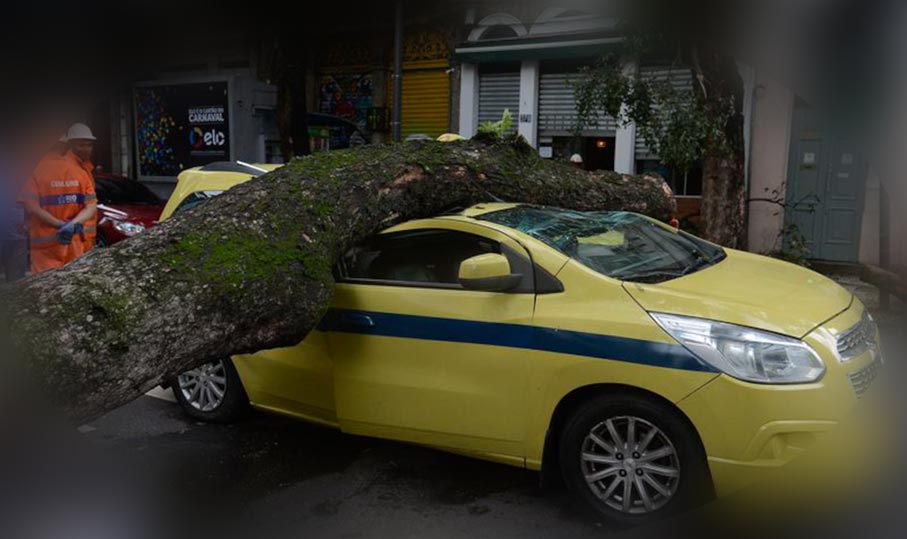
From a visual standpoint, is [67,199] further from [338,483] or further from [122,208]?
[122,208]

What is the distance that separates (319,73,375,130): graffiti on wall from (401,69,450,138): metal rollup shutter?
34.8 inches

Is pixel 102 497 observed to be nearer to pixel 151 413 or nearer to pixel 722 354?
pixel 722 354

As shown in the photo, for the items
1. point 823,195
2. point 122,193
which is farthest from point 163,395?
point 823,195

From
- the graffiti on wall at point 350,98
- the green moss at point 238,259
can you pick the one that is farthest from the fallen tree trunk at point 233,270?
the graffiti on wall at point 350,98

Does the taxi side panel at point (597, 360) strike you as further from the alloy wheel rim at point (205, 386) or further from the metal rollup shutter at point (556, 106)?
the metal rollup shutter at point (556, 106)

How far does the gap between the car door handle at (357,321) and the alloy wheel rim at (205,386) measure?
1.25 meters

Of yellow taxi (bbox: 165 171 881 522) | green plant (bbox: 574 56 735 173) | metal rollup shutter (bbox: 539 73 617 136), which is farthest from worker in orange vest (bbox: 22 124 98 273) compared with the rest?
metal rollup shutter (bbox: 539 73 617 136)

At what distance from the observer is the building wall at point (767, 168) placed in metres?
11.7

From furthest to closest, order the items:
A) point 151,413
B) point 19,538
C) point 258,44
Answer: point 151,413, point 258,44, point 19,538

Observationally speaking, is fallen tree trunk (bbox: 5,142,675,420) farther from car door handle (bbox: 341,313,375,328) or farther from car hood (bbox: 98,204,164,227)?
car hood (bbox: 98,204,164,227)

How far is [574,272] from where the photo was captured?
3857mm

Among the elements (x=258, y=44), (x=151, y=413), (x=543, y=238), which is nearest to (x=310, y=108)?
(x=151, y=413)

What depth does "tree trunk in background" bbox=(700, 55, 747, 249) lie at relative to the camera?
27.4ft

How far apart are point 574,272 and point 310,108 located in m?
14.0
